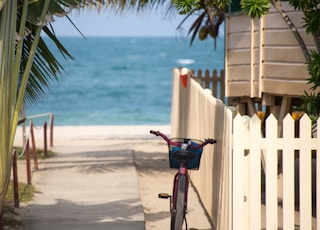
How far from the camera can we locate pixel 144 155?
1808cm

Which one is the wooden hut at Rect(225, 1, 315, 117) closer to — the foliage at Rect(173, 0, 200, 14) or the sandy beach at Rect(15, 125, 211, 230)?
the sandy beach at Rect(15, 125, 211, 230)

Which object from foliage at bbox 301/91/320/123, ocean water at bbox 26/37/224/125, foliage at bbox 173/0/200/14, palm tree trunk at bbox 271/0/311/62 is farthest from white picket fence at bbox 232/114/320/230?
ocean water at bbox 26/37/224/125

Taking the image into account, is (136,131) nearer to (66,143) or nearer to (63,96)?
(66,143)

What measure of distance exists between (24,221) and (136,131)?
580 inches

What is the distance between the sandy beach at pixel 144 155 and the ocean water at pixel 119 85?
8.58 metres

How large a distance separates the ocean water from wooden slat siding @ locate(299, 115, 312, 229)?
2512 centimetres

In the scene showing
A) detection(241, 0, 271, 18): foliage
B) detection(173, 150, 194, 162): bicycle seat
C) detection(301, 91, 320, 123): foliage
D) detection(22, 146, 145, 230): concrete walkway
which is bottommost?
detection(22, 146, 145, 230): concrete walkway

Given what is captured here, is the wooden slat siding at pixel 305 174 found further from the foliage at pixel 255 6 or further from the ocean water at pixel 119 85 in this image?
the ocean water at pixel 119 85

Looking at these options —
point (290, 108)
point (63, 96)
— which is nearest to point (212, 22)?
point (290, 108)

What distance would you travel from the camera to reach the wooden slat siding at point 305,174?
8578mm

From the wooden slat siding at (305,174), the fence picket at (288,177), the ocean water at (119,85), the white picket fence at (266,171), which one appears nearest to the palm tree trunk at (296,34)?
the white picket fence at (266,171)

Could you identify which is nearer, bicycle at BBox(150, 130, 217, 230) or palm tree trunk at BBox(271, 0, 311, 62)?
bicycle at BBox(150, 130, 217, 230)

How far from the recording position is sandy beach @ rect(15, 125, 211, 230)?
11836mm

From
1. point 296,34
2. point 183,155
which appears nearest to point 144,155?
point 296,34
